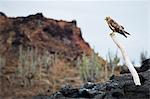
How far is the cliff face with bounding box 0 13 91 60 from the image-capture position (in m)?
30.6

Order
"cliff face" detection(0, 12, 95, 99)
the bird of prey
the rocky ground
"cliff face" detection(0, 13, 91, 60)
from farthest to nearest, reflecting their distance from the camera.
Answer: "cliff face" detection(0, 13, 91, 60) < "cliff face" detection(0, 12, 95, 99) < the rocky ground < the bird of prey

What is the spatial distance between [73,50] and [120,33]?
22.3m

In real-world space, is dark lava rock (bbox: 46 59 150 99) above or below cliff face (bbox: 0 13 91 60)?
below

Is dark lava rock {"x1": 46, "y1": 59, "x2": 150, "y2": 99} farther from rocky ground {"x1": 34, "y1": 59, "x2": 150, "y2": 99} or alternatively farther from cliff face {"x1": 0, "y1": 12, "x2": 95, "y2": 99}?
cliff face {"x1": 0, "y1": 12, "x2": 95, "y2": 99}

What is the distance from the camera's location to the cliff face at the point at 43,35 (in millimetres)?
30625

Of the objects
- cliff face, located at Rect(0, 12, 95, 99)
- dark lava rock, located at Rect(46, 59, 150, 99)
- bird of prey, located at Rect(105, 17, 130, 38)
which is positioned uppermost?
cliff face, located at Rect(0, 12, 95, 99)

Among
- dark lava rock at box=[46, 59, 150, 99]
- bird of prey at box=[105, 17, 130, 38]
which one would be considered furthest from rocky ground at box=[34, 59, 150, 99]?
bird of prey at box=[105, 17, 130, 38]

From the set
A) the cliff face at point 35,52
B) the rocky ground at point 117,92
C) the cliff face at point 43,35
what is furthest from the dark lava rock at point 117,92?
the cliff face at point 43,35

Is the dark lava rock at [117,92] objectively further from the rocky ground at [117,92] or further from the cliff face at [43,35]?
the cliff face at [43,35]

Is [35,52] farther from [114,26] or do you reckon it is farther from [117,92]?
[114,26]

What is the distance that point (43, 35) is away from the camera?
3253cm

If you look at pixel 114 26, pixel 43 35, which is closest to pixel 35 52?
pixel 43 35

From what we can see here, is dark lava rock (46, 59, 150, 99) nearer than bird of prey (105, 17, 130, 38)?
No

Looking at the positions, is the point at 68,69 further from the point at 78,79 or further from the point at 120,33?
the point at 120,33
